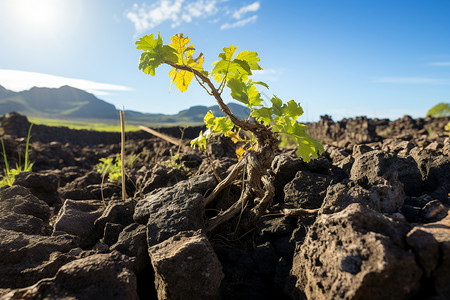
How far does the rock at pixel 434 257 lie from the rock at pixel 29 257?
6.09 ft

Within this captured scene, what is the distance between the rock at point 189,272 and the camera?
5.08 ft

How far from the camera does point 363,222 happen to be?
1.40 metres

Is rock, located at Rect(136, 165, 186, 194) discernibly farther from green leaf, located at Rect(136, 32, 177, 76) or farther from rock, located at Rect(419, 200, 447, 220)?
rock, located at Rect(419, 200, 447, 220)

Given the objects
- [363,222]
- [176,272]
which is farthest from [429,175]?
[176,272]

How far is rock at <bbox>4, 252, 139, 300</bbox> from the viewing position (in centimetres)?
136

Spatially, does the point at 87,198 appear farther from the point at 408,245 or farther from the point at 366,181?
the point at 408,245

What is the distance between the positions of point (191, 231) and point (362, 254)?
99 centimetres

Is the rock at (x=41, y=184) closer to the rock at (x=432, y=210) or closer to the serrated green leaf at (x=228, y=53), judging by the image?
the serrated green leaf at (x=228, y=53)

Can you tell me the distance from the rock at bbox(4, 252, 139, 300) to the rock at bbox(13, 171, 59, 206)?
290 cm

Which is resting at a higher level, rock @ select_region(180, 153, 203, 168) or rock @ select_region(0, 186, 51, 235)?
rock @ select_region(180, 153, 203, 168)

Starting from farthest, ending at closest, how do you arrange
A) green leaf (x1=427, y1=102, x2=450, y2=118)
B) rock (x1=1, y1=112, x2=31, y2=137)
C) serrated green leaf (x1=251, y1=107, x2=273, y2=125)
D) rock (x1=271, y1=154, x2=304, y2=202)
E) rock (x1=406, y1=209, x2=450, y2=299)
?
green leaf (x1=427, y1=102, x2=450, y2=118) → rock (x1=1, y1=112, x2=31, y2=137) → rock (x1=271, y1=154, x2=304, y2=202) → serrated green leaf (x1=251, y1=107, x2=273, y2=125) → rock (x1=406, y1=209, x2=450, y2=299)

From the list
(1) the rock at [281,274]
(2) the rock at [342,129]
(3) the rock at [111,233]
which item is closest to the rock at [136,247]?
(3) the rock at [111,233]

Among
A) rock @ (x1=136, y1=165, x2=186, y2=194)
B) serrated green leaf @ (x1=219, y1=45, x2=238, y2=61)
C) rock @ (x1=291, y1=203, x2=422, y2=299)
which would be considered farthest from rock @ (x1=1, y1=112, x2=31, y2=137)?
rock @ (x1=291, y1=203, x2=422, y2=299)

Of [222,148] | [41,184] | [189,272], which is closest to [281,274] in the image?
[189,272]
